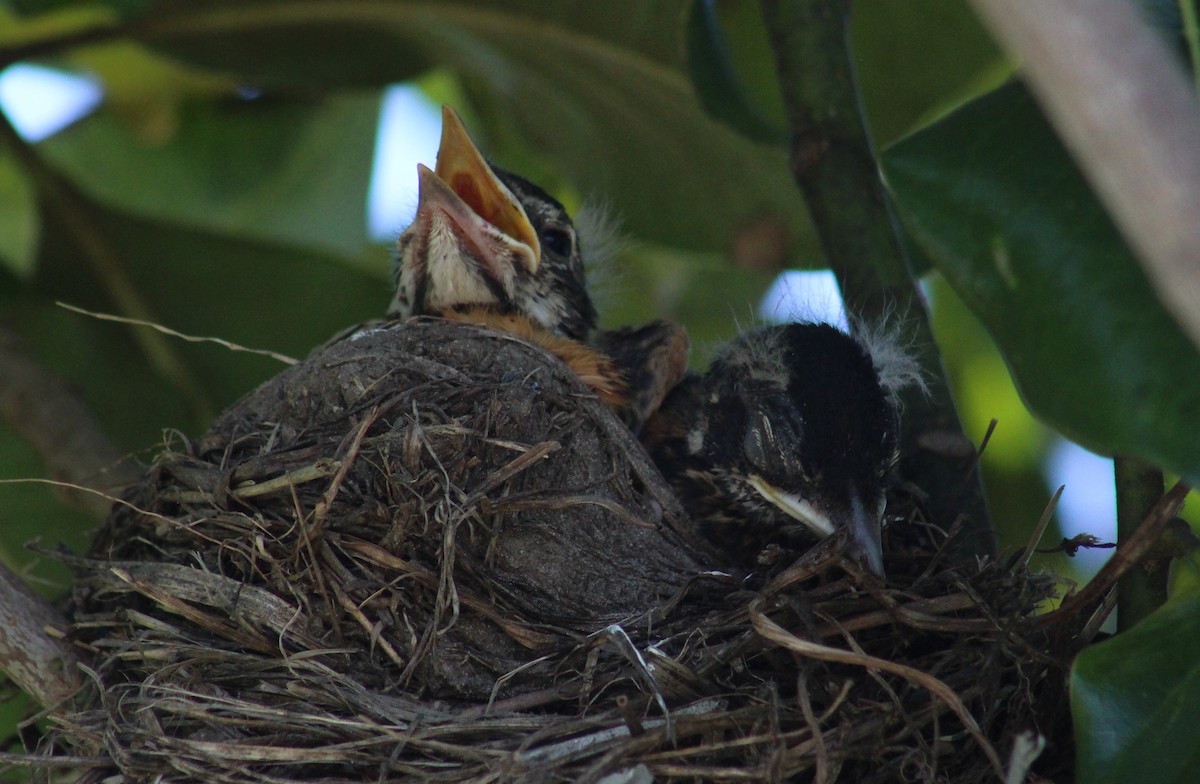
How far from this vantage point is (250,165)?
378 centimetres

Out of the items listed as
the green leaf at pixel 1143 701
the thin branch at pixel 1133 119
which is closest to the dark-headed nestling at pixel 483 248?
the green leaf at pixel 1143 701

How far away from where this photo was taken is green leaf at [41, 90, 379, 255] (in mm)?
3762

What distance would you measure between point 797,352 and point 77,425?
1.48 m

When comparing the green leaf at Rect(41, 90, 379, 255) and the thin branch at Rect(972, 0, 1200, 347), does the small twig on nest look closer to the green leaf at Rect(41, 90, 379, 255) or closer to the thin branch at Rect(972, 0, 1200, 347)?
the thin branch at Rect(972, 0, 1200, 347)

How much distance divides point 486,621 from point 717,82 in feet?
3.82

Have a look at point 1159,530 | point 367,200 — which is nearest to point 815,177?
point 1159,530

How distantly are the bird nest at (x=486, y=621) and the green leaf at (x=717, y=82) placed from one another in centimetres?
66

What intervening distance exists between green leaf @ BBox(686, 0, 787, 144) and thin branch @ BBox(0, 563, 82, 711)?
1457mm

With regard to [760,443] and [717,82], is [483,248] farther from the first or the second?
[760,443]

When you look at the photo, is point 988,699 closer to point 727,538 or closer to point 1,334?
point 727,538

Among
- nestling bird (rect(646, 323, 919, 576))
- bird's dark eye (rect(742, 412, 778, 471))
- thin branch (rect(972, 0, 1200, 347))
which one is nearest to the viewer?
thin branch (rect(972, 0, 1200, 347))

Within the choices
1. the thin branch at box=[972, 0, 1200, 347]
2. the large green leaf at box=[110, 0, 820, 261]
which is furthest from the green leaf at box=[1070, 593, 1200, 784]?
the large green leaf at box=[110, 0, 820, 261]

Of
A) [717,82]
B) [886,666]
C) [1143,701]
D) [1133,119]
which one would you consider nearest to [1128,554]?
[1143,701]

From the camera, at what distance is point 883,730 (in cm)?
157
